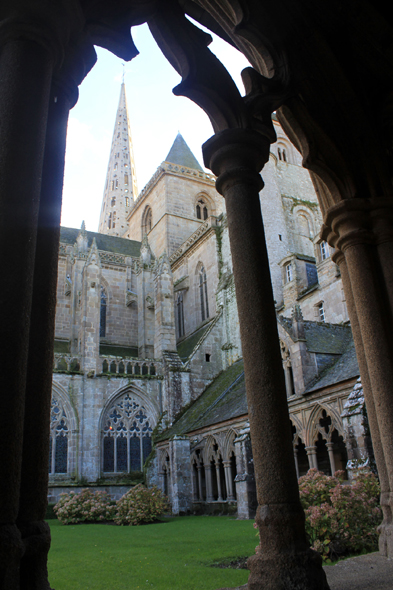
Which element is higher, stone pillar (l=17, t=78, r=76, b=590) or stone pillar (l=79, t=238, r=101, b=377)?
stone pillar (l=79, t=238, r=101, b=377)

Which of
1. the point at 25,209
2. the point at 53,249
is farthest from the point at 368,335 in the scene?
the point at 25,209

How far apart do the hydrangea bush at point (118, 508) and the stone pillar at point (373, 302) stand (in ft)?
34.9

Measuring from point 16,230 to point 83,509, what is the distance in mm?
13931

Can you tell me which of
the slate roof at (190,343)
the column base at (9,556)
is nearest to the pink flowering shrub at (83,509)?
the slate roof at (190,343)

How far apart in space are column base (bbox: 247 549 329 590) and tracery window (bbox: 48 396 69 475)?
54.0 feet

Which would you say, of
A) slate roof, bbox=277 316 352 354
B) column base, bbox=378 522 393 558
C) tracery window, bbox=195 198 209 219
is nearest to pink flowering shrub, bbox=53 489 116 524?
slate roof, bbox=277 316 352 354

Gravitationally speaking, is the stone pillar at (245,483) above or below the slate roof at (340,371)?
below

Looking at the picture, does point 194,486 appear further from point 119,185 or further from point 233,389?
point 119,185

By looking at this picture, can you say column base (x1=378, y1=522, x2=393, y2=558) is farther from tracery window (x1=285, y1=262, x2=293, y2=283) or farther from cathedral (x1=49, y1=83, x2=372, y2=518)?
tracery window (x1=285, y1=262, x2=293, y2=283)

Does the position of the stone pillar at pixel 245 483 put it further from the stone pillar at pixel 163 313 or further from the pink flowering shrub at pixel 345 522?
the stone pillar at pixel 163 313

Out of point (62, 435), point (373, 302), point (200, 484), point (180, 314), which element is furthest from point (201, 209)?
point (373, 302)

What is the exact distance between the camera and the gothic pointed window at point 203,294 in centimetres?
2562

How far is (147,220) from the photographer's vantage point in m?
35.2

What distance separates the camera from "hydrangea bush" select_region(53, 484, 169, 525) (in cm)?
1304
